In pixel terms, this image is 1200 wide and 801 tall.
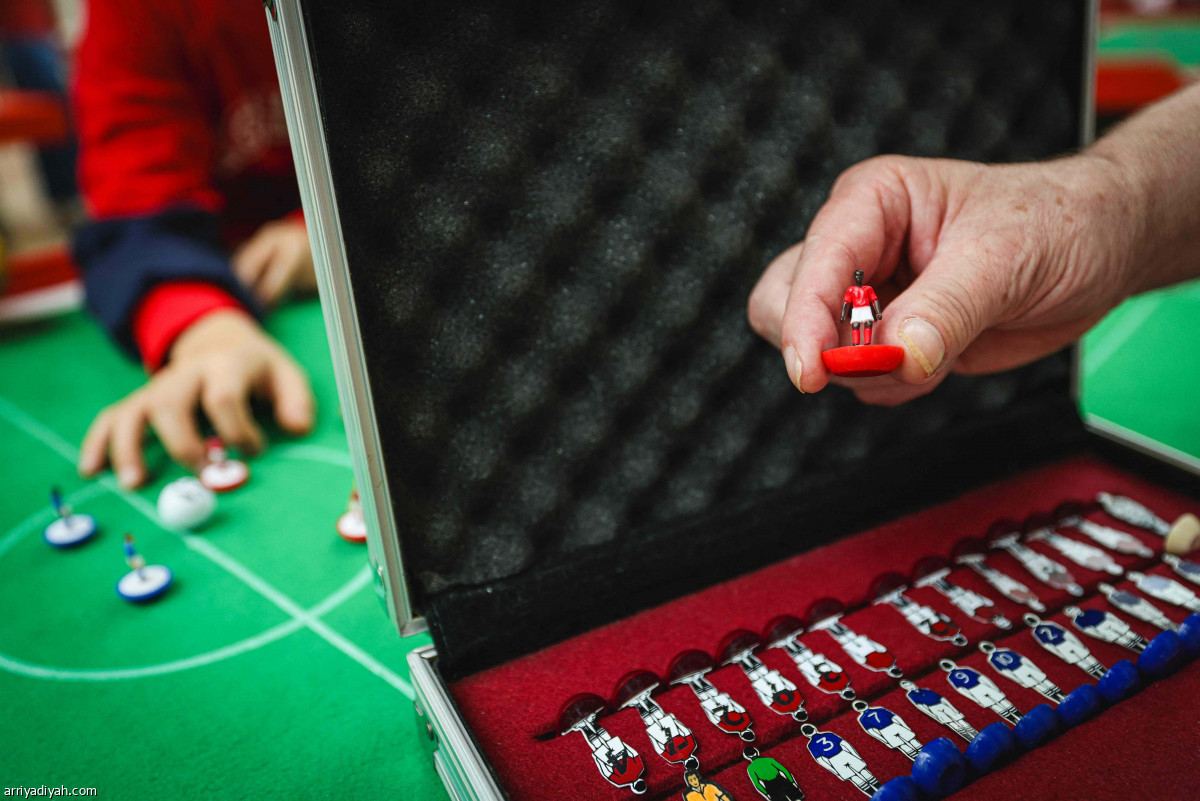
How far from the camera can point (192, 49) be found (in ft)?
6.17

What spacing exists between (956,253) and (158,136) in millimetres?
1888

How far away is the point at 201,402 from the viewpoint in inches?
55.5

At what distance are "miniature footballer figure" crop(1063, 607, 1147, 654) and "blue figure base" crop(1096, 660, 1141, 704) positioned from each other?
6 centimetres

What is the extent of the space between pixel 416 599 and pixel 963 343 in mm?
627

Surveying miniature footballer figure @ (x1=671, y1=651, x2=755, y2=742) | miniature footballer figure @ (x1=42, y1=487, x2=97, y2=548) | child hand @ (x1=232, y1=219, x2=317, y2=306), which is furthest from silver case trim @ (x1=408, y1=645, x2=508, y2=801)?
child hand @ (x1=232, y1=219, x2=317, y2=306)

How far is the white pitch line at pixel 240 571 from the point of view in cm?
90

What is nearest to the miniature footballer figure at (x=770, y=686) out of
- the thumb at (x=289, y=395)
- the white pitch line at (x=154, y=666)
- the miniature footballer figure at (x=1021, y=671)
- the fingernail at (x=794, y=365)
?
the miniature footballer figure at (x=1021, y=671)

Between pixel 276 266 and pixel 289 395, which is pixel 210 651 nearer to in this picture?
pixel 289 395

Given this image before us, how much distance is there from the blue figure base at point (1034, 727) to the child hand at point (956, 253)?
0.33 meters

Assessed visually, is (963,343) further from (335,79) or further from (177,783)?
(177,783)

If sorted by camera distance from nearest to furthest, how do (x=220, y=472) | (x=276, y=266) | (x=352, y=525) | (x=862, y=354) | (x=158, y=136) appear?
(x=862, y=354) < (x=352, y=525) < (x=220, y=472) < (x=158, y=136) < (x=276, y=266)

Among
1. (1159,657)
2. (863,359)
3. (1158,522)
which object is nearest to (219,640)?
(863,359)

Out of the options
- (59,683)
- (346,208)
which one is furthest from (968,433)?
(59,683)

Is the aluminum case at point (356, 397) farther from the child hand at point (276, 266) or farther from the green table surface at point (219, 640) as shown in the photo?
the child hand at point (276, 266)
